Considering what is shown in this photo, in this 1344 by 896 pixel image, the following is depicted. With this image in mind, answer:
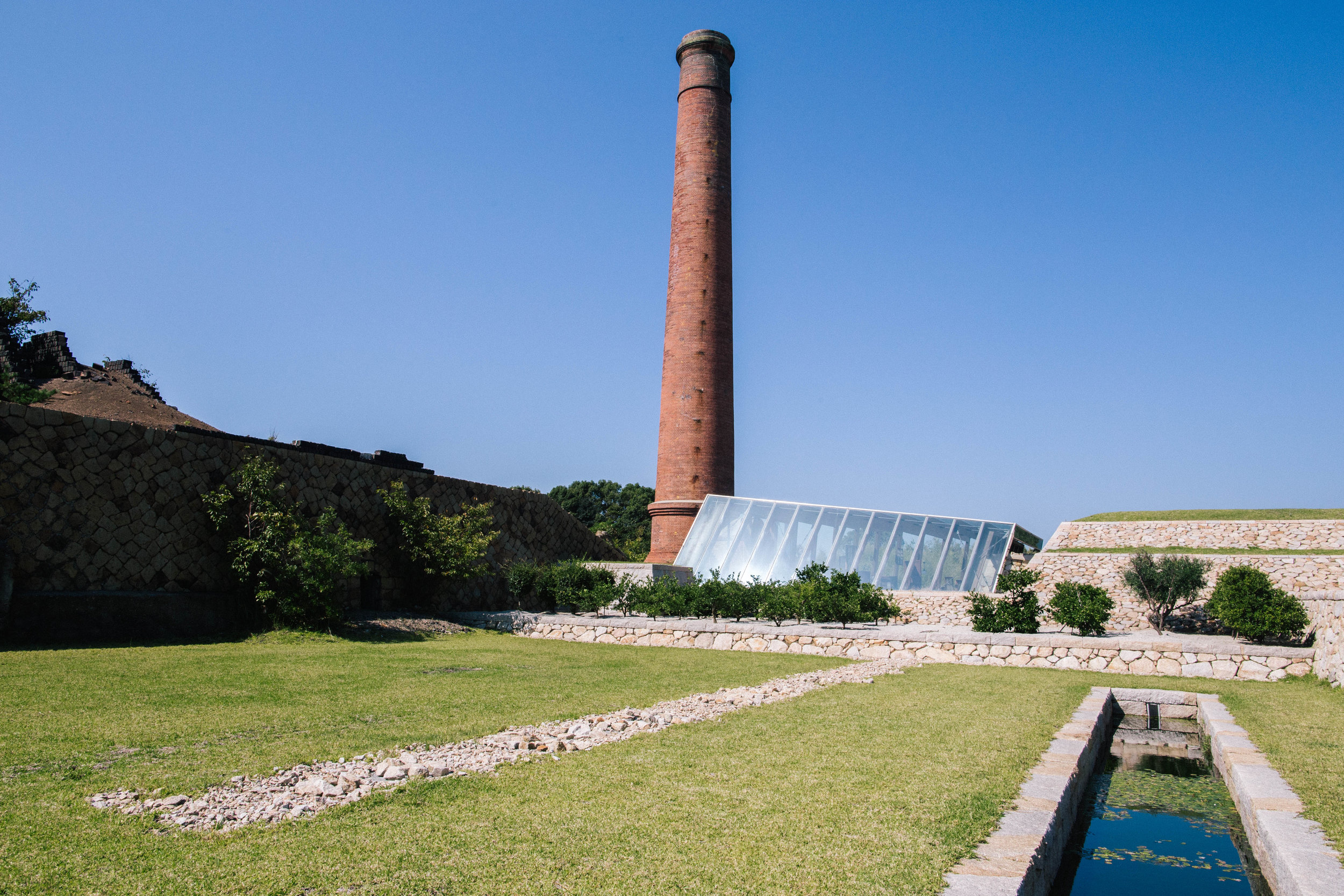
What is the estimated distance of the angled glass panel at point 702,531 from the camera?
67.6 feet

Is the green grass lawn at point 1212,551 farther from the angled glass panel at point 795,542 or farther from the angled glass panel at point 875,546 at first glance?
the angled glass panel at point 795,542

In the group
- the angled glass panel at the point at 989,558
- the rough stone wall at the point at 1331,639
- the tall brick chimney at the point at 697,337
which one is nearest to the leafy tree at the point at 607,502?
the tall brick chimney at the point at 697,337

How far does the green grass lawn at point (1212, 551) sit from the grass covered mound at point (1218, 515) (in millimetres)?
2002

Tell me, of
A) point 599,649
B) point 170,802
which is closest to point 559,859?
point 170,802

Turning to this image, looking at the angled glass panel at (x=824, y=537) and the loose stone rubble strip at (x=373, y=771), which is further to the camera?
the angled glass panel at (x=824, y=537)

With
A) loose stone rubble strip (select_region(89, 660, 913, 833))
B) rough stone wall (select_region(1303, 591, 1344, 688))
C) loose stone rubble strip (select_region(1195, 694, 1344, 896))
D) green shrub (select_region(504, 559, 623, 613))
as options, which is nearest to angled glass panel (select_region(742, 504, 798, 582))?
green shrub (select_region(504, 559, 623, 613))

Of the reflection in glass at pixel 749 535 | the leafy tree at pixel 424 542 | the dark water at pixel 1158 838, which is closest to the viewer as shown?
the dark water at pixel 1158 838

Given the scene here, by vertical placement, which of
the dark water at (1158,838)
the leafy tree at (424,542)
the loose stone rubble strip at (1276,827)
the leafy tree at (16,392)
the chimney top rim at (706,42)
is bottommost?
the dark water at (1158,838)

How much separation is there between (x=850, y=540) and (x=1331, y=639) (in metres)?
10.2

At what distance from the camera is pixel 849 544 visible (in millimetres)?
19344

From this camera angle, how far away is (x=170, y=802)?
392 cm

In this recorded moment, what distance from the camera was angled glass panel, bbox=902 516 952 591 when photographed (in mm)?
18016

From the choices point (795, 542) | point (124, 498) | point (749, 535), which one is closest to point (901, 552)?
point (795, 542)

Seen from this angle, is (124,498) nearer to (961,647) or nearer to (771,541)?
(961,647)
